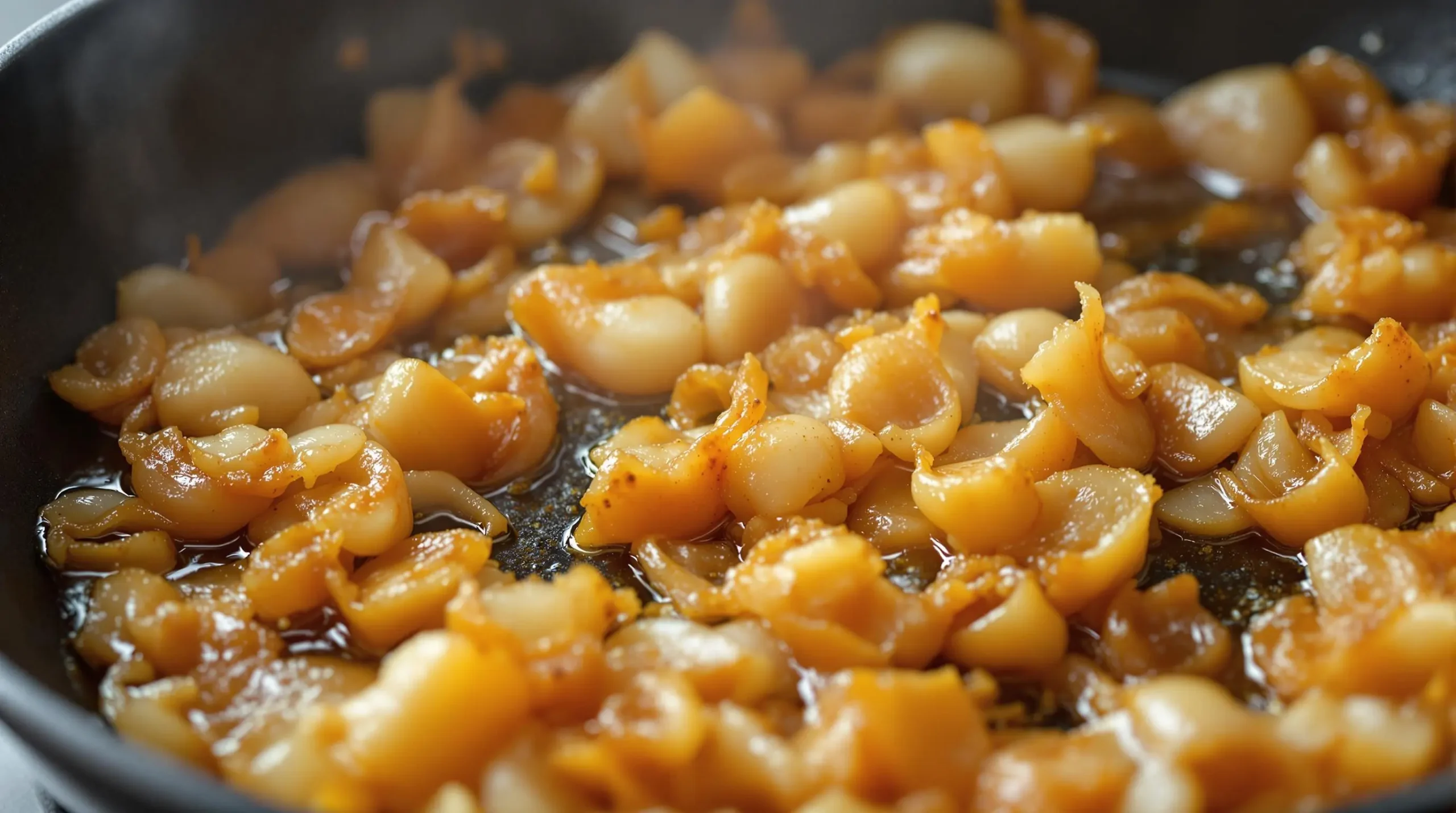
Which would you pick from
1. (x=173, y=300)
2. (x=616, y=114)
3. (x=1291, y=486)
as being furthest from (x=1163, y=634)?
(x=173, y=300)

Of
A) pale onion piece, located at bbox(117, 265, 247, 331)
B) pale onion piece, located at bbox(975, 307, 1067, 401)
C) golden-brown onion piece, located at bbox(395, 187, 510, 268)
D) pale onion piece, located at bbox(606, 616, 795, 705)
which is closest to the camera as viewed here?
pale onion piece, located at bbox(606, 616, 795, 705)

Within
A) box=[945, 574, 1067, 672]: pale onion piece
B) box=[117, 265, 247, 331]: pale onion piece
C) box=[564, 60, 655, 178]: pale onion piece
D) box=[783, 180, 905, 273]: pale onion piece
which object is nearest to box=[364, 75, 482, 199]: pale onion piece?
box=[564, 60, 655, 178]: pale onion piece

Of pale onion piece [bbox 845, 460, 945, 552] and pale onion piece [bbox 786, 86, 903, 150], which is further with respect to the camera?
pale onion piece [bbox 786, 86, 903, 150]

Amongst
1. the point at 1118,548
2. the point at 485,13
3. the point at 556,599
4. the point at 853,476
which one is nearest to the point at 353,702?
the point at 556,599

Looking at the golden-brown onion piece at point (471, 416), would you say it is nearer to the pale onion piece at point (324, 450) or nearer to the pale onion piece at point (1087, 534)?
the pale onion piece at point (324, 450)

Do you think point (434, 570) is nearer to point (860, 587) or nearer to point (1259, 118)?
point (860, 587)

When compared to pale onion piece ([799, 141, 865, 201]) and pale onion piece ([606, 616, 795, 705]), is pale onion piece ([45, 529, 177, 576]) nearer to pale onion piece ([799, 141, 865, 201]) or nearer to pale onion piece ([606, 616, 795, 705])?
pale onion piece ([606, 616, 795, 705])

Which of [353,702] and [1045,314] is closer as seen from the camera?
[353,702]
